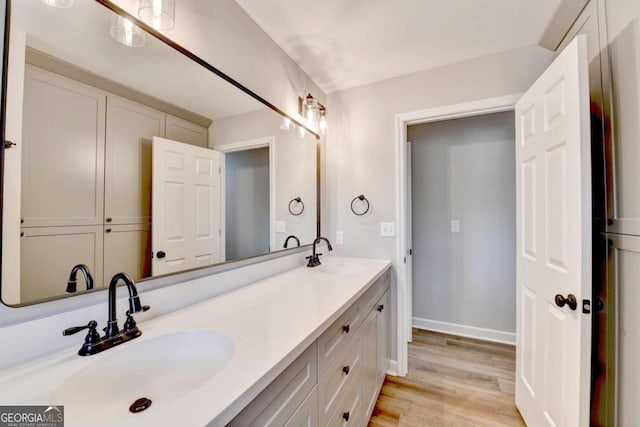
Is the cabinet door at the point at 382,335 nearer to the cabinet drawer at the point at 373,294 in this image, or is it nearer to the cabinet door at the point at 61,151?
the cabinet drawer at the point at 373,294

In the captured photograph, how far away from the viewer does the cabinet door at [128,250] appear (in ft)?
2.93

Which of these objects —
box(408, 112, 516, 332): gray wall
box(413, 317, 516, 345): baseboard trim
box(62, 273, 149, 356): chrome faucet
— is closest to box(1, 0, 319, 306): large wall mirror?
box(62, 273, 149, 356): chrome faucet

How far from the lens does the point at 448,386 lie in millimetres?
1916

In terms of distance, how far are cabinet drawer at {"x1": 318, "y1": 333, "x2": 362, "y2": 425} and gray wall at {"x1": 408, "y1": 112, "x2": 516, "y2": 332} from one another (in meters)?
1.76

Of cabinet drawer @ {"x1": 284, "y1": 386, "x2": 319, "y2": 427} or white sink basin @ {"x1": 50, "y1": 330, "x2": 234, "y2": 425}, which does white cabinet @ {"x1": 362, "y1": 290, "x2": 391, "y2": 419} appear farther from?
white sink basin @ {"x1": 50, "y1": 330, "x2": 234, "y2": 425}

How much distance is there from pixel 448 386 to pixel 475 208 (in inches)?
63.0

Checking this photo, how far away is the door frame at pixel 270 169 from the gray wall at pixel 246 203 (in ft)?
0.07

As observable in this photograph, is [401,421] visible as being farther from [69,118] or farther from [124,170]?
[69,118]

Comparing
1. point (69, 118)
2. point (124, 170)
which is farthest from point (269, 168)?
point (69, 118)

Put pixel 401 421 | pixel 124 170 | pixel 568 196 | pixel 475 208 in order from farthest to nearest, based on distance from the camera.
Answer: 1. pixel 475 208
2. pixel 401 421
3. pixel 568 196
4. pixel 124 170

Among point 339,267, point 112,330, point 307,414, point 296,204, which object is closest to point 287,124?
point 296,204

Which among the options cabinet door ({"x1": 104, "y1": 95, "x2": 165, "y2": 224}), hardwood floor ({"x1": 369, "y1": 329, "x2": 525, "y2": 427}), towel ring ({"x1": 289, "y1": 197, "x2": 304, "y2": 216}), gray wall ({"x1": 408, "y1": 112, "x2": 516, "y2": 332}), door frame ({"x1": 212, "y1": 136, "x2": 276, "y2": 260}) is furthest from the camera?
gray wall ({"x1": 408, "y1": 112, "x2": 516, "y2": 332})

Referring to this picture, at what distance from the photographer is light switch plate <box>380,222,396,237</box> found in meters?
2.11
